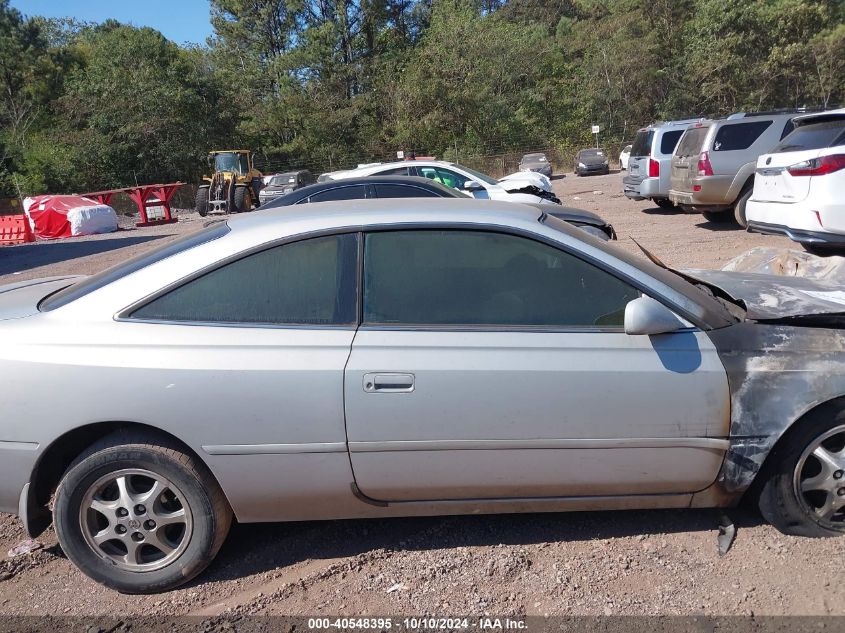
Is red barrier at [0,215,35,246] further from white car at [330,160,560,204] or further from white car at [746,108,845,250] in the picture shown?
white car at [746,108,845,250]

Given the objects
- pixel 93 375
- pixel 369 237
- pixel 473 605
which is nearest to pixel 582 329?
pixel 369 237

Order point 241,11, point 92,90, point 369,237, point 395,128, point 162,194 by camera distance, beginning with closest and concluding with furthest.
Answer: point 369,237, point 162,194, point 92,90, point 395,128, point 241,11

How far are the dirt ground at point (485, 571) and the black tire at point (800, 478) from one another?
0.08m

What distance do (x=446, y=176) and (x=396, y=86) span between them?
120 ft

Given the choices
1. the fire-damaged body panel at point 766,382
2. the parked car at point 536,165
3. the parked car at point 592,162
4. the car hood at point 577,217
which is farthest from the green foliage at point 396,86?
the fire-damaged body panel at point 766,382

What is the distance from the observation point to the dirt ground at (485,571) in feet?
9.32

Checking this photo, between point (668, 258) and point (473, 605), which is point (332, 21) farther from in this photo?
point (473, 605)

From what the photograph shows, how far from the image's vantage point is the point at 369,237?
3.10 m

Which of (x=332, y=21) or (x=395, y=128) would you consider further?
(x=332, y=21)

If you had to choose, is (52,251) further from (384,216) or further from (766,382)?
(766,382)

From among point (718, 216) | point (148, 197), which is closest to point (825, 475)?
point (718, 216)

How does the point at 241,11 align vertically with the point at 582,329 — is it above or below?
above

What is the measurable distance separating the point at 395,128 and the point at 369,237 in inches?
1713

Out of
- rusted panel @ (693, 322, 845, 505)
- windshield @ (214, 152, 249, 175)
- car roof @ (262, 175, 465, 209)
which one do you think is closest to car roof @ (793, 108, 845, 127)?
car roof @ (262, 175, 465, 209)
